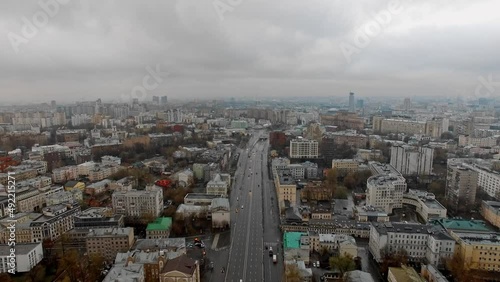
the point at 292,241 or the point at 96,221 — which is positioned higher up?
the point at 96,221

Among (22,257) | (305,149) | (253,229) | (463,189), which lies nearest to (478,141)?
(305,149)

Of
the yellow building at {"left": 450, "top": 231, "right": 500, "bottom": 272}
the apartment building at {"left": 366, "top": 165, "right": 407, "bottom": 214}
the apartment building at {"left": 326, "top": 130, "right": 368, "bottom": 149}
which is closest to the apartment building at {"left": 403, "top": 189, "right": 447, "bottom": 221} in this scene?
the apartment building at {"left": 366, "top": 165, "right": 407, "bottom": 214}

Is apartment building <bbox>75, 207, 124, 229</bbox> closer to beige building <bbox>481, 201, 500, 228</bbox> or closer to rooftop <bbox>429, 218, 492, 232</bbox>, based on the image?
rooftop <bbox>429, 218, 492, 232</bbox>

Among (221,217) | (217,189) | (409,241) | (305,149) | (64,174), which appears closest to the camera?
(409,241)

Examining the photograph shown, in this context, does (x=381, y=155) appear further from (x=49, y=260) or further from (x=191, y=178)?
(x=49, y=260)

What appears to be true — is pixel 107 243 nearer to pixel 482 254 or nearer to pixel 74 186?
pixel 74 186

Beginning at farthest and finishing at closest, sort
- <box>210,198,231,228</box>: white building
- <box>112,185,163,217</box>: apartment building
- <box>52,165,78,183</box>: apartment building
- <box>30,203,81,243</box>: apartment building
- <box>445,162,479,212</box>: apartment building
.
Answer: <box>52,165,78,183</box>: apartment building → <box>445,162,479,212</box>: apartment building → <box>112,185,163,217</box>: apartment building → <box>210,198,231,228</box>: white building → <box>30,203,81,243</box>: apartment building

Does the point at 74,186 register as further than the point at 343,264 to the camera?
Yes
